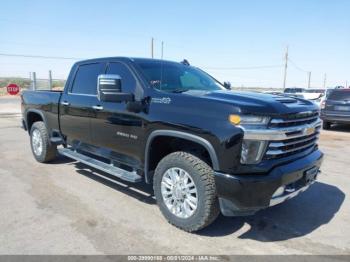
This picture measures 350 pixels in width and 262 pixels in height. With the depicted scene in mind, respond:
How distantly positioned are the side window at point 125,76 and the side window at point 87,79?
384 millimetres

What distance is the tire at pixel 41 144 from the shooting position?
6.59m

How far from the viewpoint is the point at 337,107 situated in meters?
12.8

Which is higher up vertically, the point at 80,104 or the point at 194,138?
the point at 80,104

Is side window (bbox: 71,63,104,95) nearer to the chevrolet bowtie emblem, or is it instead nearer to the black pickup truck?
the black pickup truck

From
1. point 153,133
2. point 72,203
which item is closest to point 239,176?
point 153,133

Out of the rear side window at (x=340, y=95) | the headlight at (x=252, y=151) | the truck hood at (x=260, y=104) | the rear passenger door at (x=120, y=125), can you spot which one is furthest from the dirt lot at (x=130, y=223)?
the rear side window at (x=340, y=95)

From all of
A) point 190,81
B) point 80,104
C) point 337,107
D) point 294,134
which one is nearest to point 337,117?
point 337,107

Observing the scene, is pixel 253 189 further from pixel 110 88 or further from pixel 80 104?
pixel 80 104

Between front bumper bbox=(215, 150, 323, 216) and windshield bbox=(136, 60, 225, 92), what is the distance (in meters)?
1.55

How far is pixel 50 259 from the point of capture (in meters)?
3.20

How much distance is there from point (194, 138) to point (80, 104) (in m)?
2.56

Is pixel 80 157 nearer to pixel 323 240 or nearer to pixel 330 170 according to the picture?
pixel 323 240

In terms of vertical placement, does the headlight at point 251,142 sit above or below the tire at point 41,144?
above

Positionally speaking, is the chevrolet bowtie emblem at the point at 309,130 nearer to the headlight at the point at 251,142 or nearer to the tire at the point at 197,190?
the headlight at the point at 251,142
